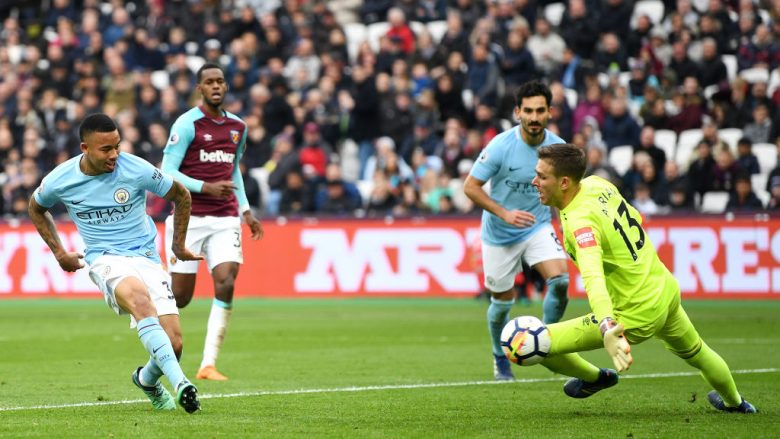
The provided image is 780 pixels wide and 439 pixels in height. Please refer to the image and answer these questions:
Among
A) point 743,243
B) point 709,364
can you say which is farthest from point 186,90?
point 709,364

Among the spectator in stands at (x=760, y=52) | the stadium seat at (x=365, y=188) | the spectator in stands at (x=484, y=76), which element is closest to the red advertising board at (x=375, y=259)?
the stadium seat at (x=365, y=188)

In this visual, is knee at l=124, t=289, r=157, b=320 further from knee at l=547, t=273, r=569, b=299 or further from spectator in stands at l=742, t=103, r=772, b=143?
spectator in stands at l=742, t=103, r=772, b=143

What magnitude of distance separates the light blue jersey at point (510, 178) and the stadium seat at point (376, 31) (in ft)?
52.9

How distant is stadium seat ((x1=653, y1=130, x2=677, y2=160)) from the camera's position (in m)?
23.2

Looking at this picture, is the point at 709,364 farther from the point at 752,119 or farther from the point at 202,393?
the point at 752,119

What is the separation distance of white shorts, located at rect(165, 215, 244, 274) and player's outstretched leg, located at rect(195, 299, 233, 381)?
15.4 inches

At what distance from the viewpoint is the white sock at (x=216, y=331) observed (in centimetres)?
1169

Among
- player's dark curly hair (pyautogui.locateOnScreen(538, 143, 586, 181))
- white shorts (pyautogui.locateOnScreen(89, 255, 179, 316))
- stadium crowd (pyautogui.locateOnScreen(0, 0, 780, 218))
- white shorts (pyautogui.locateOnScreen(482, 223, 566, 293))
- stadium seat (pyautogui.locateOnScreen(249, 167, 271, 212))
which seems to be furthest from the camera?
stadium seat (pyautogui.locateOnScreen(249, 167, 271, 212))

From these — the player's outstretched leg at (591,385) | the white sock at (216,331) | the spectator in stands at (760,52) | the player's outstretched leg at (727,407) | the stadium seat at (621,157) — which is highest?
the spectator in stands at (760,52)

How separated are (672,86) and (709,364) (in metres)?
15.7

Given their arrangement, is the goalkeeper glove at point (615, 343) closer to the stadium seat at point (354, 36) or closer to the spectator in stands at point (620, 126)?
the spectator in stands at point (620, 126)

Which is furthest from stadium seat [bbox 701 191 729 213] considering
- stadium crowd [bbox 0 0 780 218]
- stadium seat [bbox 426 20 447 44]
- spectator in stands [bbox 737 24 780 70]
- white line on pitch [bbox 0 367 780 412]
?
white line on pitch [bbox 0 367 780 412]

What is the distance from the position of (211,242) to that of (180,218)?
269 cm

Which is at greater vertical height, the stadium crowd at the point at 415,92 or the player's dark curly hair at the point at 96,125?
the player's dark curly hair at the point at 96,125
